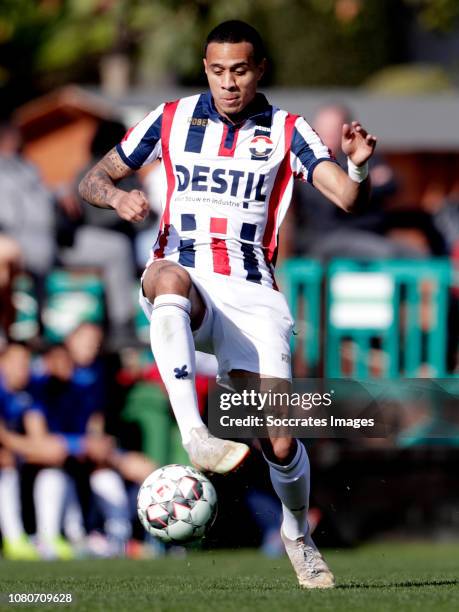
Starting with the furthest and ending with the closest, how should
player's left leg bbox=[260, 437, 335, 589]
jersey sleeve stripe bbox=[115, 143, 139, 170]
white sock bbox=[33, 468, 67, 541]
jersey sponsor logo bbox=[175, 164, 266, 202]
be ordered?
white sock bbox=[33, 468, 67, 541] < jersey sleeve stripe bbox=[115, 143, 139, 170] < jersey sponsor logo bbox=[175, 164, 266, 202] < player's left leg bbox=[260, 437, 335, 589]

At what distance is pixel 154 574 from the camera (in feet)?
35.2

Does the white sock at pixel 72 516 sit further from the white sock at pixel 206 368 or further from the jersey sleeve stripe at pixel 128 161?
the jersey sleeve stripe at pixel 128 161

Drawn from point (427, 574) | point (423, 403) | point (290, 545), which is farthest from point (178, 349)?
point (423, 403)

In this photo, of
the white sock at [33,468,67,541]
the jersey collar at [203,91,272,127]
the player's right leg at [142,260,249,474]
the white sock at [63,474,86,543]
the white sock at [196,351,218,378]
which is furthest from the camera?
the white sock at [63,474,86,543]

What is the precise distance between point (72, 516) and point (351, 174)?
644 cm

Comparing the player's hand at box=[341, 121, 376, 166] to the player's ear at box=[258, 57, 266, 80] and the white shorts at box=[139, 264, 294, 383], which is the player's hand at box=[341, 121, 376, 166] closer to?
the player's ear at box=[258, 57, 266, 80]

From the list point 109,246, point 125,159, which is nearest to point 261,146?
point 125,159

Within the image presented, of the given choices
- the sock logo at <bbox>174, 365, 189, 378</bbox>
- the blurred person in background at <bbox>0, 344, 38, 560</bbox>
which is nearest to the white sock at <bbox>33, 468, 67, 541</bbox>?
the blurred person in background at <bbox>0, 344, 38, 560</bbox>

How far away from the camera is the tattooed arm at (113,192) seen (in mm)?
8289

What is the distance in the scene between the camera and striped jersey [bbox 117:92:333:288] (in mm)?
8805

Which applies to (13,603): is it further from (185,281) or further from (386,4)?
(386,4)

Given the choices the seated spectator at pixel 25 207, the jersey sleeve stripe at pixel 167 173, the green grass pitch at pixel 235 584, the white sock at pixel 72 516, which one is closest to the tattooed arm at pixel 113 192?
the jersey sleeve stripe at pixel 167 173

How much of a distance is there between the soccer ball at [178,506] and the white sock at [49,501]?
5602 millimetres

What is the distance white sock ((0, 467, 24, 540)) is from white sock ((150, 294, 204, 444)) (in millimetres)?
5999
